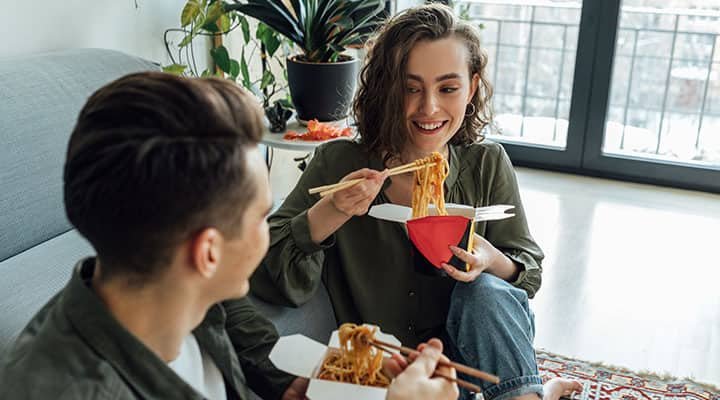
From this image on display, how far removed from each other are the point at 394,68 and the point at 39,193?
78cm

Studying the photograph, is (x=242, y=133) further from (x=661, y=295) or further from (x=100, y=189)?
(x=661, y=295)

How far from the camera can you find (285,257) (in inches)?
58.6

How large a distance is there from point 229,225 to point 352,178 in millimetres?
580

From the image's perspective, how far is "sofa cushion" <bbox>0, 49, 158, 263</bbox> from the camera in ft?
4.93

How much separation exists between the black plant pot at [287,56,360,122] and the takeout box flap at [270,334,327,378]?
4.43ft

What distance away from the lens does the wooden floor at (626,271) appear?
230cm

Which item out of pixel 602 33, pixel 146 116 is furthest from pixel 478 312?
pixel 602 33

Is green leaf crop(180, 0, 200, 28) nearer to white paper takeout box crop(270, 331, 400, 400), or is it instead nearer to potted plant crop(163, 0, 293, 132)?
potted plant crop(163, 0, 293, 132)

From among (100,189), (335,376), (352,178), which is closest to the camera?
(100,189)

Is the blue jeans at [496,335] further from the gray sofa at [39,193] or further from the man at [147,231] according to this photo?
the man at [147,231]

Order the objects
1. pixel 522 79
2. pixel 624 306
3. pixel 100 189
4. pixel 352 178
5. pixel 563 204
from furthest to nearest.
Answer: pixel 522 79, pixel 563 204, pixel 624 306, pixel 352 178, pixel 100 189

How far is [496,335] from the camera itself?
1.45m

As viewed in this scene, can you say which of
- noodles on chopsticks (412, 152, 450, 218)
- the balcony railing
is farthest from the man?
the balcony railing

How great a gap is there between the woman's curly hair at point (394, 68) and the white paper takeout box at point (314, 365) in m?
0.57
